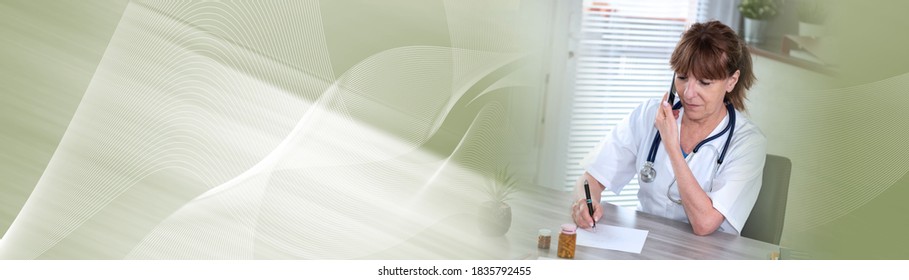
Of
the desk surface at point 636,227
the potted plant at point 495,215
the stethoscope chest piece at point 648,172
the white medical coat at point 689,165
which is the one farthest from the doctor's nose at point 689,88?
the potted plant at point 495,215

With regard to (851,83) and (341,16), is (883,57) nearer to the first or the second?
(851,83)

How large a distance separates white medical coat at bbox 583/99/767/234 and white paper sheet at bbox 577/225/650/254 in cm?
25

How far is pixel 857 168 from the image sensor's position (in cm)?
274

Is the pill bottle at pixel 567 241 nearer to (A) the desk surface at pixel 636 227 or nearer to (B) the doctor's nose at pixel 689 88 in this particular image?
(A) the desk surface at pixel 636 227

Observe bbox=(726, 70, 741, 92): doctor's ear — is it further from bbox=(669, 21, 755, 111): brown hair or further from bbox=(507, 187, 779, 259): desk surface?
bbox=(507, 187, 779, 259): desk surface

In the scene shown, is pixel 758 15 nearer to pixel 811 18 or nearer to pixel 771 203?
pixel 811 18

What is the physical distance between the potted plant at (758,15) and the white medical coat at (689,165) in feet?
4.48

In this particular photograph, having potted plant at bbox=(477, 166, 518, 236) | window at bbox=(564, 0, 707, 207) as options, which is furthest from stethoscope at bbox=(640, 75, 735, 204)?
window at bbox=(564, 0, 707, 207)

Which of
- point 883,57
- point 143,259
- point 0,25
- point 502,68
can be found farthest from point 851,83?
point 0,25

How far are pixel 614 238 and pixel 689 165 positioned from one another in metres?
0.40

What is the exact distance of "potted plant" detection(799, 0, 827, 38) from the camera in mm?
3561

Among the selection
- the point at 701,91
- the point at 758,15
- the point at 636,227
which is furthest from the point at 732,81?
the point at 758,15

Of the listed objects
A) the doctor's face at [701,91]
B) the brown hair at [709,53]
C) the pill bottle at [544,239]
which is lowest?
the pill bottle at [544,239]

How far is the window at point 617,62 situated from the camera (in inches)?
145
